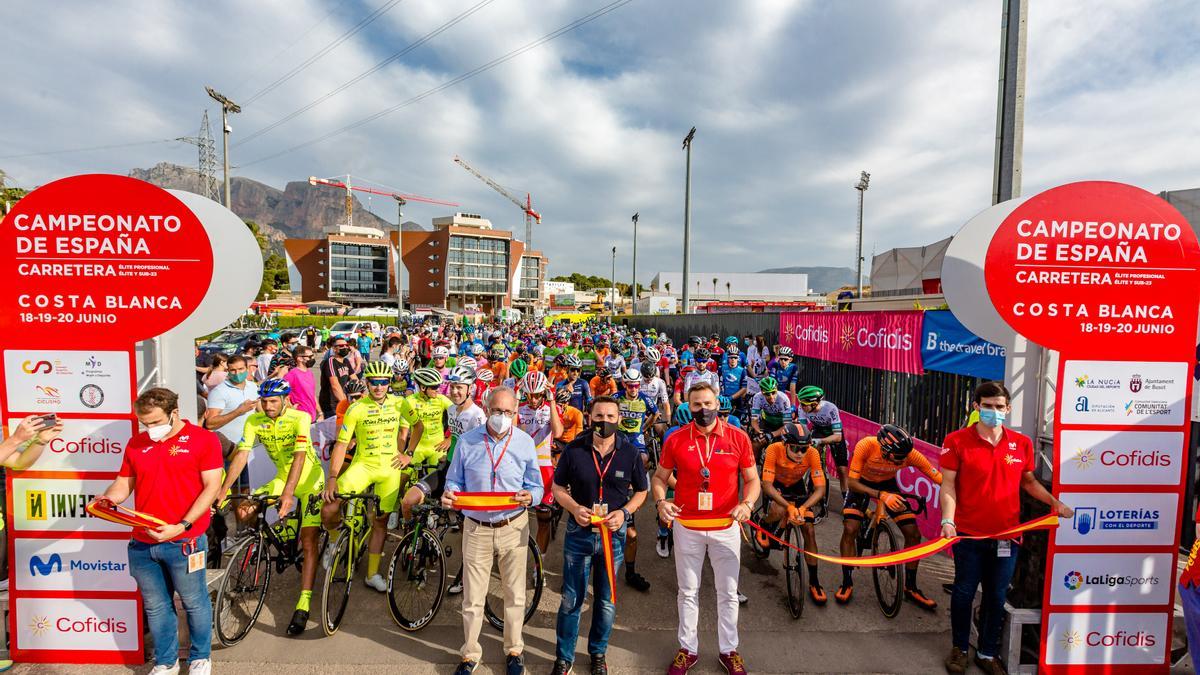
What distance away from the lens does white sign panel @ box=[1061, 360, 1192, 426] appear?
4.18 metres

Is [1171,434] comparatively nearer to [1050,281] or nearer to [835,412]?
[1050,281]

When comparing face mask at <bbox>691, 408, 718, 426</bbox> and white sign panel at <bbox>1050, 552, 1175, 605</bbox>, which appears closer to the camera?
face mask at <bbox>691, 408, 718, 426</bbox>

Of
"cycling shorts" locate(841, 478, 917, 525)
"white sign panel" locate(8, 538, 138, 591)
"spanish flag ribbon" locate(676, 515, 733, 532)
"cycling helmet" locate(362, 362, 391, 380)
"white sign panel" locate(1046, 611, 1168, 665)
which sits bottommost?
"white sign panel" locate(1046, 611, 1168, 665)

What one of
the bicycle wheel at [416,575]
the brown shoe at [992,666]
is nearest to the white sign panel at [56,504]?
the bicycle wheel at [416,575]

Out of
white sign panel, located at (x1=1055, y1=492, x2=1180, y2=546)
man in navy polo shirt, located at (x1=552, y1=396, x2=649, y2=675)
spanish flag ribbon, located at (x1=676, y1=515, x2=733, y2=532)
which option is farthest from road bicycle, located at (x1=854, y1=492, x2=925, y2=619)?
man in navy polo shirt, located at (x1=552, y1=396, x2=649, y2=675)

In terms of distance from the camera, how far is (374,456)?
4.98 metres

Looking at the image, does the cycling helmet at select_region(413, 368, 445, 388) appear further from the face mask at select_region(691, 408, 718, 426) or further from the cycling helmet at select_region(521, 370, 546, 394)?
the face mask at select_region(691, 408, 718, 426)

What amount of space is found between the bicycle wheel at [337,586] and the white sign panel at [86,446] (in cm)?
183

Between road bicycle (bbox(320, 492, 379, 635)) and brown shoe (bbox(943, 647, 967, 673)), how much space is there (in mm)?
4924

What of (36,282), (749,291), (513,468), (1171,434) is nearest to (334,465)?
(513,468)

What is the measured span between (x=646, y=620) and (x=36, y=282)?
226 inches

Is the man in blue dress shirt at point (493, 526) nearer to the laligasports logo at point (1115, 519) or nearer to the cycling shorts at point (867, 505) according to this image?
the cycling shorts at point (867, 505)

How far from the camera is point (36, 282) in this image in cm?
414

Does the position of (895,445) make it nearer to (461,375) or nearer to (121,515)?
(461,375)
